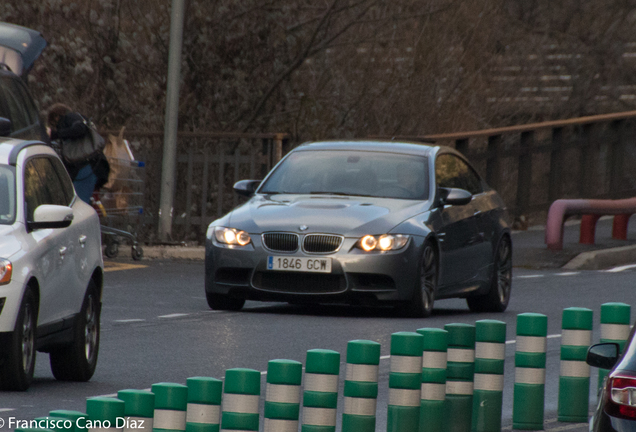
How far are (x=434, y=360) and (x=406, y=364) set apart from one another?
0.33 meters

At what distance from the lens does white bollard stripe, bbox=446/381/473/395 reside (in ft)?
24.3

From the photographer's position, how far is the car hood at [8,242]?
8.59m

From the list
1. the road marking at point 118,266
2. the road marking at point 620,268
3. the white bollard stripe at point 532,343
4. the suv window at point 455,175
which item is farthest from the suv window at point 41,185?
the road marking at point 620,268

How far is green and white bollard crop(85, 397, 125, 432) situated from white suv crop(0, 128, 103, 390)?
12.3 ft

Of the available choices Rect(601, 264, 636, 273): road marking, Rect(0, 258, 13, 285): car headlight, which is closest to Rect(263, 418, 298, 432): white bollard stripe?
Rect(0, 258, 13, 285): car headlight

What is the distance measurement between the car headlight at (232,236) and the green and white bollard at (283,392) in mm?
7274

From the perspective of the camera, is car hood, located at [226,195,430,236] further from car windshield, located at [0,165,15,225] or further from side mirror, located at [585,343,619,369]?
side mirror, located at [585,343,619,369]

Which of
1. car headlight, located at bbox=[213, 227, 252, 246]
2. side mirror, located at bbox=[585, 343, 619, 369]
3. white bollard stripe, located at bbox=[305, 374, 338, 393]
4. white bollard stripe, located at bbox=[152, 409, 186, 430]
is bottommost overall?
car headlight, located at bbox=[213, 227, 252, 246]

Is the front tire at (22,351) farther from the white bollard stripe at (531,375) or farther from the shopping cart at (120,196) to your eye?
the shopping cart at (120,196)

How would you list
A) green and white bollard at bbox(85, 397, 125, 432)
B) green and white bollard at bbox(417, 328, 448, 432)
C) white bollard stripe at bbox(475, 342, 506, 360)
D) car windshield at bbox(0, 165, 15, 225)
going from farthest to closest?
car windshield at bbox(0, 165, 15, 225)
white bollard stripe at bbox(475, 342, 506, 360)
green and white bollard at bbox(417, 328, 448, 432)
green and white bollard at bbox(85, 397, 125, 432)

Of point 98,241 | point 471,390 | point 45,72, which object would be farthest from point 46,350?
point 45,72

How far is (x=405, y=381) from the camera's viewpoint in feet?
22.2

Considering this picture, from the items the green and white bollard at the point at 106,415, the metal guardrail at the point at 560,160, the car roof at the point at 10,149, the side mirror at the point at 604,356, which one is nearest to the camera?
the green and white bollard at the point at 106,415

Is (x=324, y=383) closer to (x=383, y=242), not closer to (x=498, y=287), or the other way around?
(x=383, y=242)
